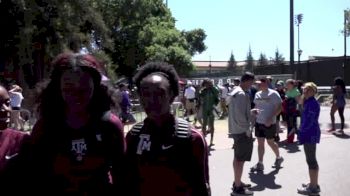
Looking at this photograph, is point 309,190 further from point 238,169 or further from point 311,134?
point 238,169

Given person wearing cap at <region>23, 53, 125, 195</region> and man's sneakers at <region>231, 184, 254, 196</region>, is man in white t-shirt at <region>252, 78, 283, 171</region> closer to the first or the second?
man's sneakers at <region>231, 184, 254, 196</region>

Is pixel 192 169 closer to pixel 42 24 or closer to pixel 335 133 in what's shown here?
pixel 335 133

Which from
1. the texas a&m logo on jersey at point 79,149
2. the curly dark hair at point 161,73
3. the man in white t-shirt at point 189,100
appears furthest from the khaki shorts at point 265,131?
the man in white t-shirt at point 189,100

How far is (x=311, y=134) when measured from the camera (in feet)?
21.8

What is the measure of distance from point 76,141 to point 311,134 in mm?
4815

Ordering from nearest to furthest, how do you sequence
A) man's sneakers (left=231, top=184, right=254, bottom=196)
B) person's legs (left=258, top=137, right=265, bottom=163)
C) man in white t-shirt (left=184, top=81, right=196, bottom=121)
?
man's sneakers (left=231, top=184, right=254, bottom=196) < person's legs (left=258, top=137, right=265, bottom=163) < man in white t-shirt (left=184, top=81, right=196, bottom=121)

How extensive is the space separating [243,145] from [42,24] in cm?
1687

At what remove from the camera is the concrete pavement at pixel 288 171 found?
7363 millimetres

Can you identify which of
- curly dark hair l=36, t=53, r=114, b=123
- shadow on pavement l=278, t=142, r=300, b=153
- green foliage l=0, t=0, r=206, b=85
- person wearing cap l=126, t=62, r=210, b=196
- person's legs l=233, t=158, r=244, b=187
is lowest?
shadow on pavement l=278, t=142, r=300, b=153

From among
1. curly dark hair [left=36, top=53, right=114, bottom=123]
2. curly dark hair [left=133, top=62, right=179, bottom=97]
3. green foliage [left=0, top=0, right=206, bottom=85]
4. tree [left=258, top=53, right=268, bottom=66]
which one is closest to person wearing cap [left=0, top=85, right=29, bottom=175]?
curly dark hair [left=36, top=53, right=114, bottom=123]

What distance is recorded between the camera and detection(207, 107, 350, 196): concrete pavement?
7363 mm

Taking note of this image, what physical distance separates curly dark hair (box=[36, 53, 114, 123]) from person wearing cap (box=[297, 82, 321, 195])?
14.8ft

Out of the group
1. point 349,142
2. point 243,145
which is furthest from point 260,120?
point 349,142

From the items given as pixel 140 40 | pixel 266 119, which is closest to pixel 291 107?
pixel 266 119
